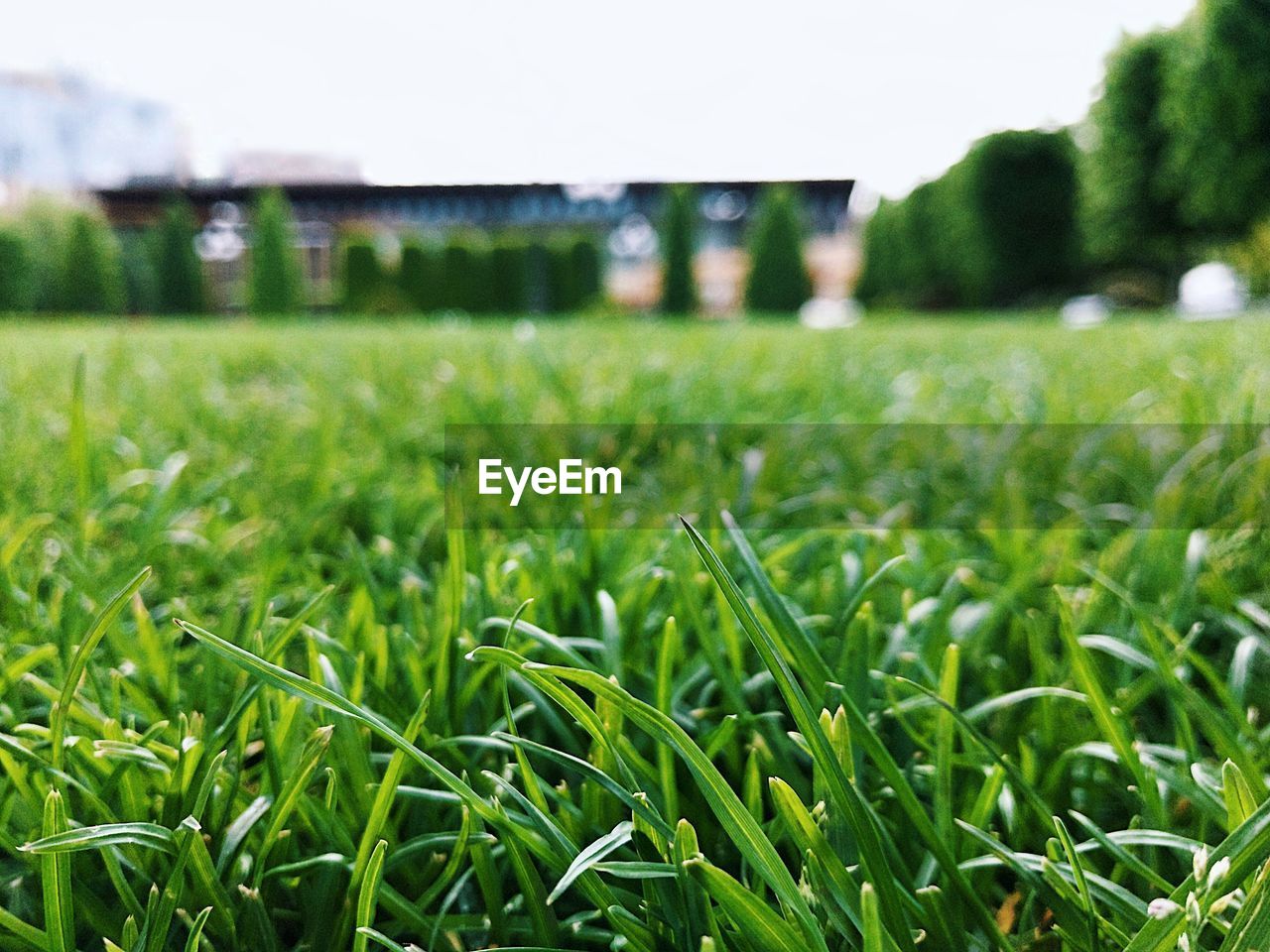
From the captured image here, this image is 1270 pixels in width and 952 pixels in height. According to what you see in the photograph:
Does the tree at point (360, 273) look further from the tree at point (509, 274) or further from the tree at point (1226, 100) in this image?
the tree at point (1226, 100)

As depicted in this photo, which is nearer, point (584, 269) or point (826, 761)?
point (826, 761)

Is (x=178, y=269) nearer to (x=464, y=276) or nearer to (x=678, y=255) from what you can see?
(x=464, y=276)

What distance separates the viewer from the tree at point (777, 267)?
21438 mm

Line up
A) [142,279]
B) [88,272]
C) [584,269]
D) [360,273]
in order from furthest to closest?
[142,279] < [584,269] < [360,273] < [88,272]

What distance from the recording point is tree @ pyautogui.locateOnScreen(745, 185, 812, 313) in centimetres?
2144

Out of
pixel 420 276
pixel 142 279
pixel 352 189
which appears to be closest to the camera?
pixel 420 276

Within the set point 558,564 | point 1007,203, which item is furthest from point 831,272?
point 558,564

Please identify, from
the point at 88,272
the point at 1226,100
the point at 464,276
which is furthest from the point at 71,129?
the point at 1226,100

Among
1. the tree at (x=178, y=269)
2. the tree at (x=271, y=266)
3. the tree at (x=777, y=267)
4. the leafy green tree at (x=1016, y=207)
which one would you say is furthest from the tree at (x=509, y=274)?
the leafy green tree at (x=1016, y=207)

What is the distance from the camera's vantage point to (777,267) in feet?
70.3

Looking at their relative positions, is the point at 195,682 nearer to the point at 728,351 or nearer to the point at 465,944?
the point at 465,944

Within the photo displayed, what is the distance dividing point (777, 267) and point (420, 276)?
9225mm

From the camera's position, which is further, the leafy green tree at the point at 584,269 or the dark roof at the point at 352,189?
the dark roof at the point at 352,189

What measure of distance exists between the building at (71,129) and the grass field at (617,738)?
539 inches
